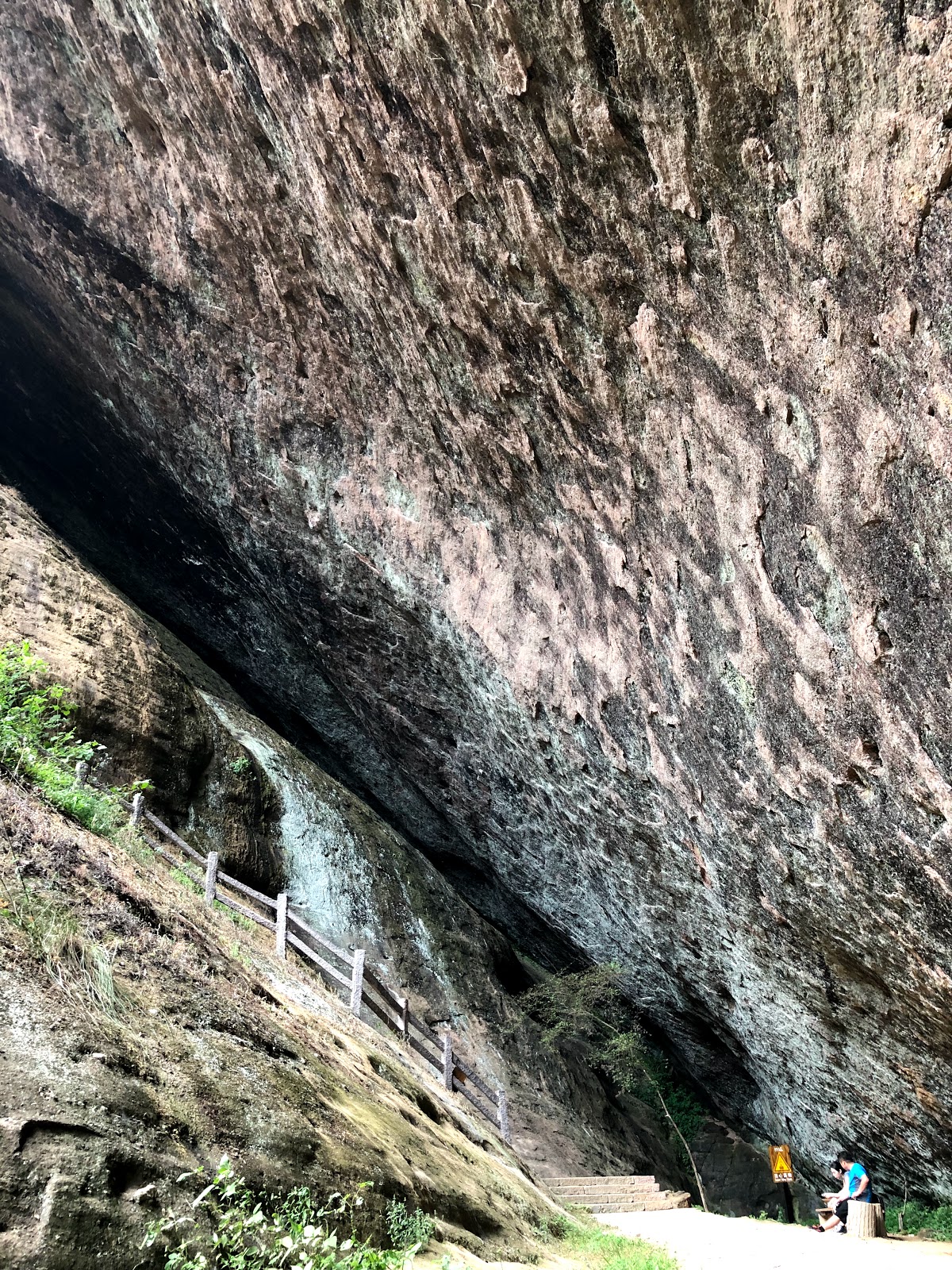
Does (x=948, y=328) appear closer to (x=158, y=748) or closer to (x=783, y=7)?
(x=783, y=7)

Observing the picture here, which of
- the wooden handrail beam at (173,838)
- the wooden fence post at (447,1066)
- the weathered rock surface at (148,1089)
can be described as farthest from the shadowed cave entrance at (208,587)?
the weathered rock surface at (148,1089)

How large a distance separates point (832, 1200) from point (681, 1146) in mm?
10224

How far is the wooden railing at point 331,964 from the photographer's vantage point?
1070 centimetres

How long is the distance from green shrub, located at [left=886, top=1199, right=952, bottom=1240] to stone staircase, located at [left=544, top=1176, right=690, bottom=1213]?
3.70m

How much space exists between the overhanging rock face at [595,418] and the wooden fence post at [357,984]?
4.99m

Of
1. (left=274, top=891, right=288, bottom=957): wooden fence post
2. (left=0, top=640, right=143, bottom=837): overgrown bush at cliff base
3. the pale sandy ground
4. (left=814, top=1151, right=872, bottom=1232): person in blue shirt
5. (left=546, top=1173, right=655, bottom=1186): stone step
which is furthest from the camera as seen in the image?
(left=546, top=1173, right=655, bottom=1186): stone step

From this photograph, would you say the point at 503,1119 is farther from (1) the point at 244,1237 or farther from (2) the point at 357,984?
(1) the point at 244,1237

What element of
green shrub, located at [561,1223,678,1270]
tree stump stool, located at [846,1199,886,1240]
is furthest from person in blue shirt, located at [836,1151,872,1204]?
green shrub, located at [561,1223,678,1270]

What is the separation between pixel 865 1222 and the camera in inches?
385

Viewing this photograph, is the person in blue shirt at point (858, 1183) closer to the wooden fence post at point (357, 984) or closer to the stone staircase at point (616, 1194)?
the stone staircase at point (616, 1194)

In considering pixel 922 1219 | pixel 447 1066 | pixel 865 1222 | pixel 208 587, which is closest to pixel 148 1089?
pixel 447 1066

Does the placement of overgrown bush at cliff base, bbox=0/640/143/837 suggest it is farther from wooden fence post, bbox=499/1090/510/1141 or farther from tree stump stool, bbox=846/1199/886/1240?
tree stump stool, bbox=846/1199/886/1240

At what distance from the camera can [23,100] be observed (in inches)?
588

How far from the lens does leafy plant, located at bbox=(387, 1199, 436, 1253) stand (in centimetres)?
464
